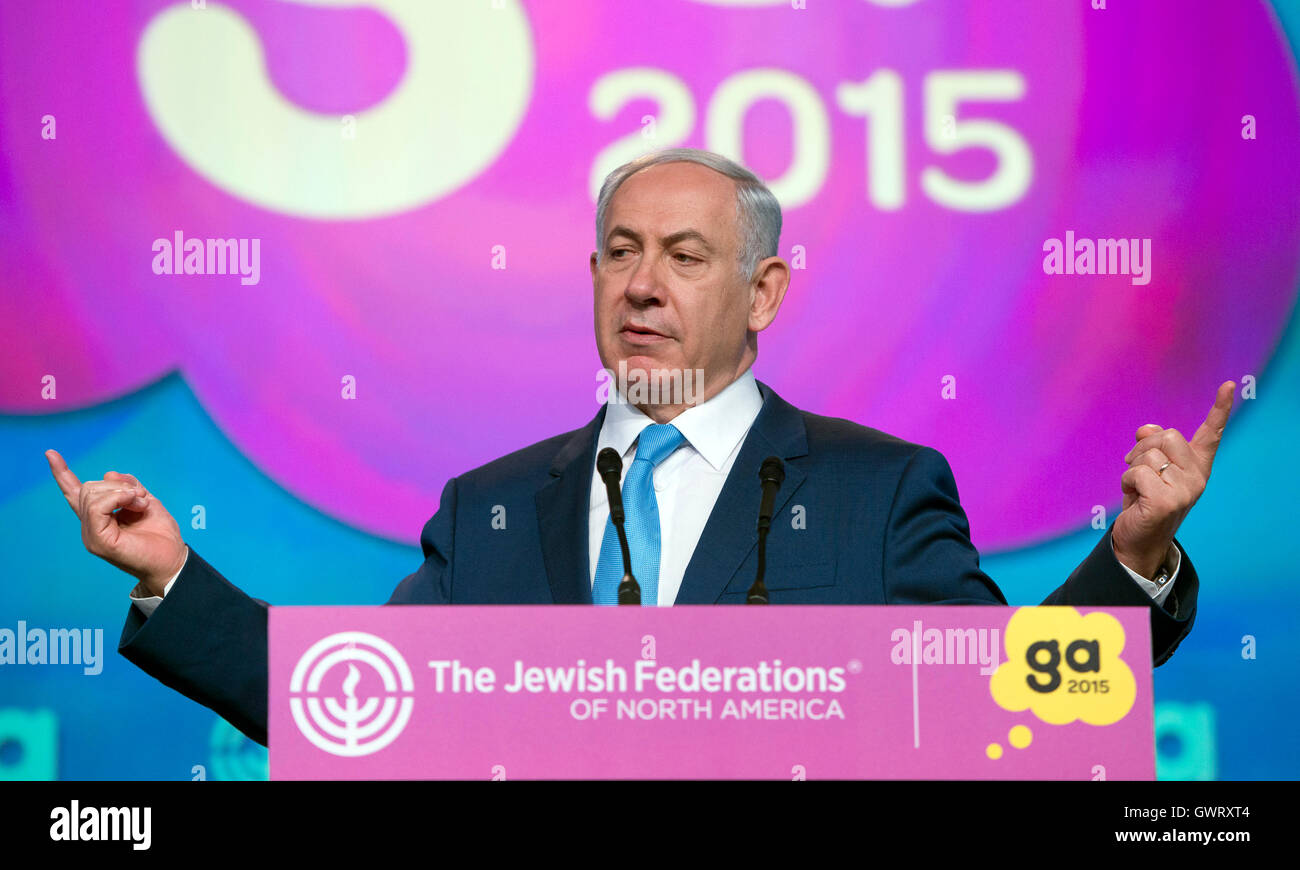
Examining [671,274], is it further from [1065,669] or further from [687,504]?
[1065,669]

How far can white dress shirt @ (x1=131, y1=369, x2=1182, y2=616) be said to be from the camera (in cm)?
223

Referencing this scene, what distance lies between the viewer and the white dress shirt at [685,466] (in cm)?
223

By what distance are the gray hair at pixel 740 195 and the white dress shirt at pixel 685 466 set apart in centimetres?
23

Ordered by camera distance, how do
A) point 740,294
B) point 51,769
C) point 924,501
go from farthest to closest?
point 51,769 → point 740,294 → point 924,501

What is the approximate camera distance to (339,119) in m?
3.62

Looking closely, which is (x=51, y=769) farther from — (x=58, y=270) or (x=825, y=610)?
(x=825, y=610)

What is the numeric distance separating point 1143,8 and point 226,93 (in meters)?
2.32

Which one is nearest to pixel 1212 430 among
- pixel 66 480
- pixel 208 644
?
pixel 208 644

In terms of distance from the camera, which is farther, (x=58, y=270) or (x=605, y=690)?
(x=58, y=270)

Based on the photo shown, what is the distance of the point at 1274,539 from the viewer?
139 inches

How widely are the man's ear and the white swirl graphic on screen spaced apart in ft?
4.09

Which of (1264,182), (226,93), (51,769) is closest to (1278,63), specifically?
(1264,182)

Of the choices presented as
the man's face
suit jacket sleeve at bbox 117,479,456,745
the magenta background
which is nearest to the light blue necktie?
the man's face

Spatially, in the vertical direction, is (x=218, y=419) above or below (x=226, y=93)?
below
